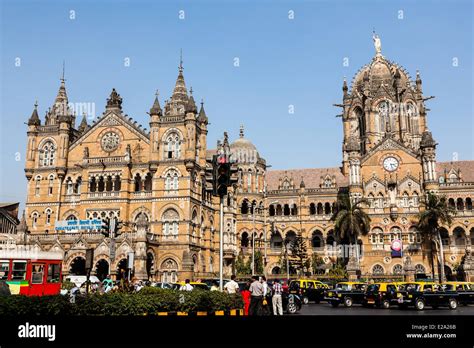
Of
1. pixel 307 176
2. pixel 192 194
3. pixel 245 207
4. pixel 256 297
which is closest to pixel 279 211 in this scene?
pixel 245 207

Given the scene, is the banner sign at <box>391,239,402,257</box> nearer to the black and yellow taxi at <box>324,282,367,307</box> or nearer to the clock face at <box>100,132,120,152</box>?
the black and yellow taxi at <box>324,282,367,307</box>

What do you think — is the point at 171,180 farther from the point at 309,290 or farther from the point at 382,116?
the point at 382,116

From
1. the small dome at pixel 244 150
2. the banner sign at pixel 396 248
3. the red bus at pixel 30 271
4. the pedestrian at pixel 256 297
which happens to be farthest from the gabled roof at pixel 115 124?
the pedestrian at pixel 256 297

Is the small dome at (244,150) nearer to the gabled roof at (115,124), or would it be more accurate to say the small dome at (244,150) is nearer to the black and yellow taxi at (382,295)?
the gabled roof at (115,124)

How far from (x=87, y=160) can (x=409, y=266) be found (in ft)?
132

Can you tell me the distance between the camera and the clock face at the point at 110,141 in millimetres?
57469

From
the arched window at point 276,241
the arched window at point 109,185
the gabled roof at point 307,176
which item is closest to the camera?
the arched window at point 109,185

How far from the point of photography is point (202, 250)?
56.5 m

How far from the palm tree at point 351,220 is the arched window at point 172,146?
2101 cm

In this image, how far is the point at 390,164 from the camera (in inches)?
2549

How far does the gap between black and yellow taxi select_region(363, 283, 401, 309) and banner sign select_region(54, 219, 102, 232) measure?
1223 inches

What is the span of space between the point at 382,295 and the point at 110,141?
125 ft

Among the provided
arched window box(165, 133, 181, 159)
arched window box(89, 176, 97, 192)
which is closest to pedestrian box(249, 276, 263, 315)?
arched window box(165, 133, 181, 159)

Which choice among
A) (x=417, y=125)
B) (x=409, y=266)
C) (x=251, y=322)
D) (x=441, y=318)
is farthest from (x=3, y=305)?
(x=417, y=125)
